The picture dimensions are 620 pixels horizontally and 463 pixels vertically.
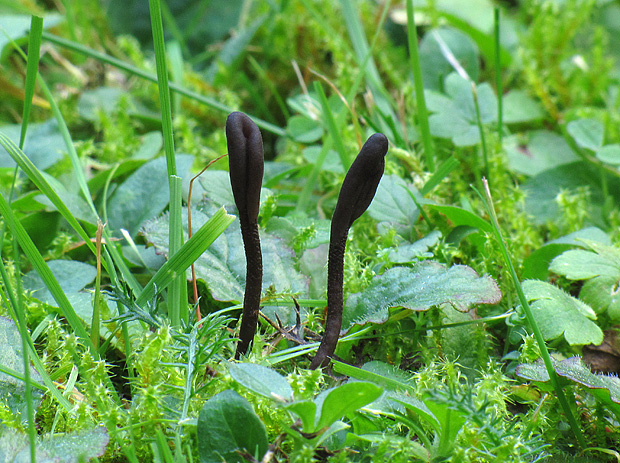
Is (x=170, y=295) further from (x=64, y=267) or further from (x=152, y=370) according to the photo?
(x=64, y=267)

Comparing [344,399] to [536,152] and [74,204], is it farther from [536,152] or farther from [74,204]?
[536,152]

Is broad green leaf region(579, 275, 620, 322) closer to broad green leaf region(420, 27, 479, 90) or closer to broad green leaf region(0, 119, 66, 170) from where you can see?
broad green leaf region(420, 27, 479, 90)

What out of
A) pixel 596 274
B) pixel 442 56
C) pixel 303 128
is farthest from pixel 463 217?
pixel 442 56

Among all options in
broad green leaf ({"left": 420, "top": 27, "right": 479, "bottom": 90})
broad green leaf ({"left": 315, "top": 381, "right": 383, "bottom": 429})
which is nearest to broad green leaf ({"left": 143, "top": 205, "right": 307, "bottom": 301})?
broad green leaf ({"left": 315, "top": 381, "right": 383, "bottom": 429})

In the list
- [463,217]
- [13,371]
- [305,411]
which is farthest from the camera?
[463,217]

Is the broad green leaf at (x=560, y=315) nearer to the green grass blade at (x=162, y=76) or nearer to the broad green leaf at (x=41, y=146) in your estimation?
the green grass blade at (x=162, y=76)

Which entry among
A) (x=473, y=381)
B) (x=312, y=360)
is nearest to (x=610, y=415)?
(x=473, y=381)
